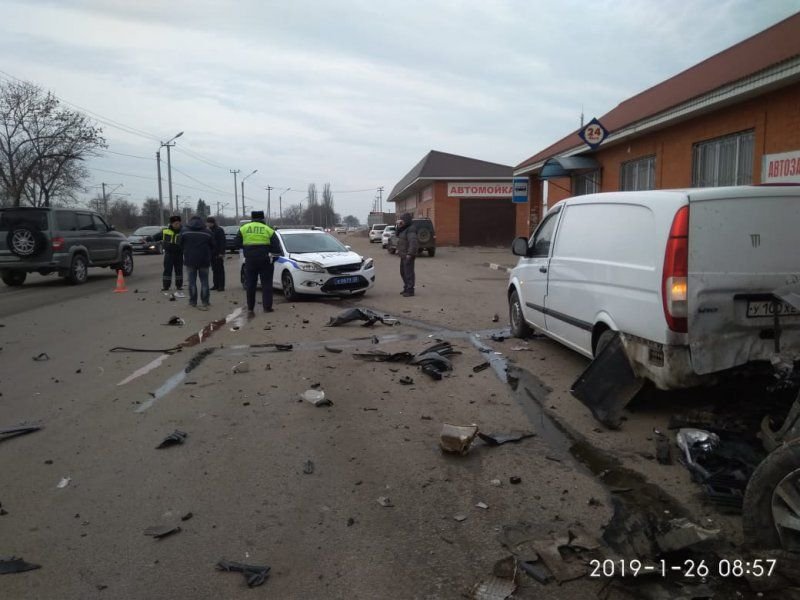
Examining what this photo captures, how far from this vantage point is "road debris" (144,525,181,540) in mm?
3408

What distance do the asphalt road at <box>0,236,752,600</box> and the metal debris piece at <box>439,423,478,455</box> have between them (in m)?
0.09

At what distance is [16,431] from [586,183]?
20.4 metres

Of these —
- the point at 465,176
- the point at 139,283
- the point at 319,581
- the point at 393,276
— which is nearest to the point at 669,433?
the point at 319,581

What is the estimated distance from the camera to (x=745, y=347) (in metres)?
4.46

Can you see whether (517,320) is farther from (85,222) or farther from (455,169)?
(455,169)

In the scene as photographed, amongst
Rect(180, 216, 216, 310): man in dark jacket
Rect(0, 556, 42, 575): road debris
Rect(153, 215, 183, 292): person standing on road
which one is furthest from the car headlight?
Rect(0, 556, 42, 575): road debris

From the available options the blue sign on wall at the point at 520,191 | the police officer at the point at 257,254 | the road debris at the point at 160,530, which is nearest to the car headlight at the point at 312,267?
the police officer at the point at 257,254

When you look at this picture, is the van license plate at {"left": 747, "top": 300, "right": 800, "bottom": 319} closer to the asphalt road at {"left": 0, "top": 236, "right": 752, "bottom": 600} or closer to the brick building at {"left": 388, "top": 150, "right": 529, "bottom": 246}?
the asphalt road at {"left": 0, "top": 236, "right": 752, "bottom": 600}

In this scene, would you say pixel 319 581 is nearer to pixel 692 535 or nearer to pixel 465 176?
pixel 692 535

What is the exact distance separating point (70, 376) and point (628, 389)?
586 centimetres

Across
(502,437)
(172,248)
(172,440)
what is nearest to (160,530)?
(172,440)

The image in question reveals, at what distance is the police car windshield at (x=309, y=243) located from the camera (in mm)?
13766

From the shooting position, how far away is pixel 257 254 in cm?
1145

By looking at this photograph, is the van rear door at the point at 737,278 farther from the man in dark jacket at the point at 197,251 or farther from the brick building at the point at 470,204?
the brick building at the point at 470,204
